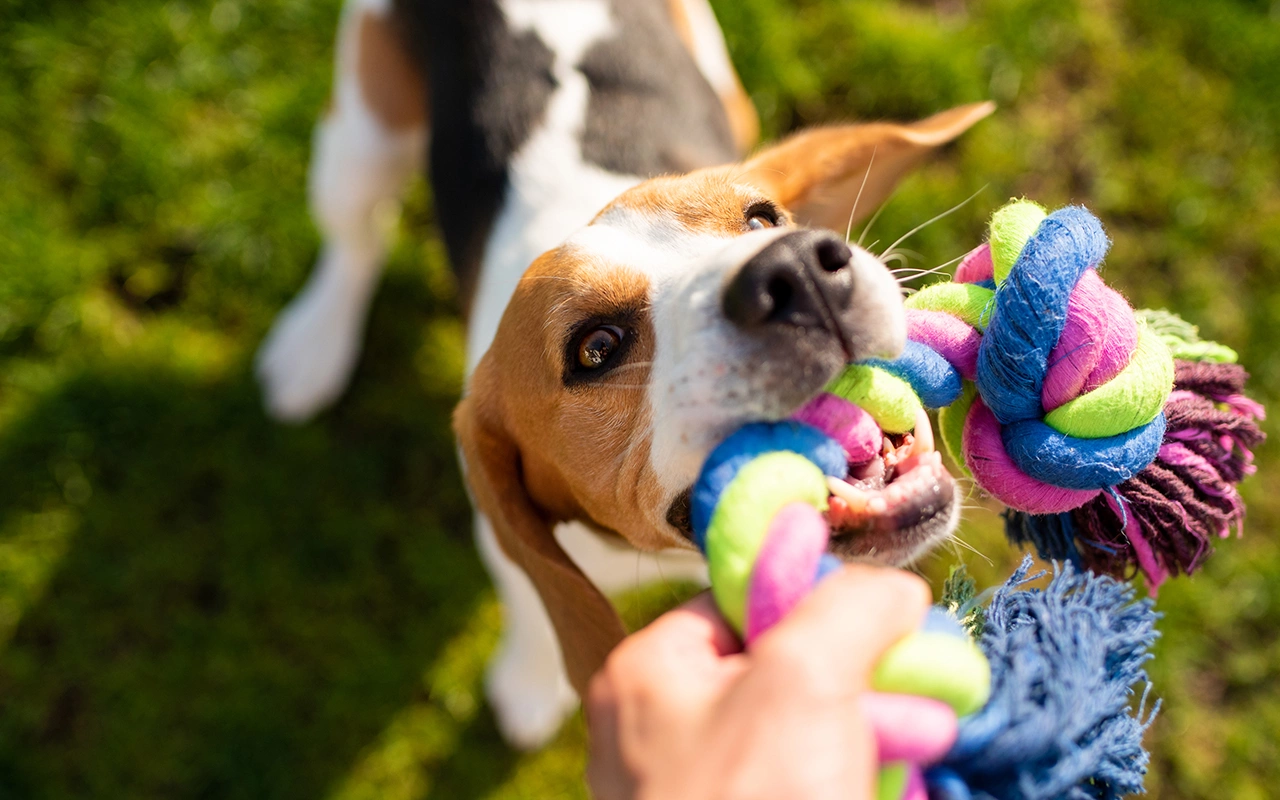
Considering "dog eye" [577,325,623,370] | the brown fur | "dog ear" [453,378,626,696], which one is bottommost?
"dog ear" [453,378,626,696]

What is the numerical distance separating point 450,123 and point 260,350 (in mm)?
1711

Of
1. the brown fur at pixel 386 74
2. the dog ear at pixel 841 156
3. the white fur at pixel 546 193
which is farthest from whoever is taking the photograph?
the brown fur at pixel 386 74

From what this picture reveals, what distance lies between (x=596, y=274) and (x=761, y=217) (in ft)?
1.59

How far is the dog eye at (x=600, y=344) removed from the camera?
2.03 meters

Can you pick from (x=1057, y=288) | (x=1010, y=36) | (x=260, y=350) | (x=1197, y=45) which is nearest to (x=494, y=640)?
(x=260, y=350)

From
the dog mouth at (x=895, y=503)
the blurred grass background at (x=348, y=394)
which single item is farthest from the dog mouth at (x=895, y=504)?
the blurred grass background at (x=348, y=394)

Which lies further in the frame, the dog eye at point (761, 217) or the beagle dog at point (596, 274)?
the dog eye at point (761, 217)

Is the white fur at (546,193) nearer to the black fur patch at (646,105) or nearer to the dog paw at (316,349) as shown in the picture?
the black fur patch at (646,105)

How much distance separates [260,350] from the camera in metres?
4.18

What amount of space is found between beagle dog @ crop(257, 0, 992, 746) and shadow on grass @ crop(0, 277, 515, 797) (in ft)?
1.09

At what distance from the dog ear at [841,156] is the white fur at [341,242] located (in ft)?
5.73

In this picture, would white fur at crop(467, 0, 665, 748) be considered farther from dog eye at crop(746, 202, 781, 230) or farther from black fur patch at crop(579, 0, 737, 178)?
dog eye at crop(746, 202, 781, 230)

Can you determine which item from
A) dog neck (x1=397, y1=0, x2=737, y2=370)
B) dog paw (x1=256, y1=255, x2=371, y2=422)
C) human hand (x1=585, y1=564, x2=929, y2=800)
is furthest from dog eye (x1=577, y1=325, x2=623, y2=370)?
dog paw (x1=256, y1=255, x2=371, y2=422)

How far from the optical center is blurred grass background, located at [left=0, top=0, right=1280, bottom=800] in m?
3.66
